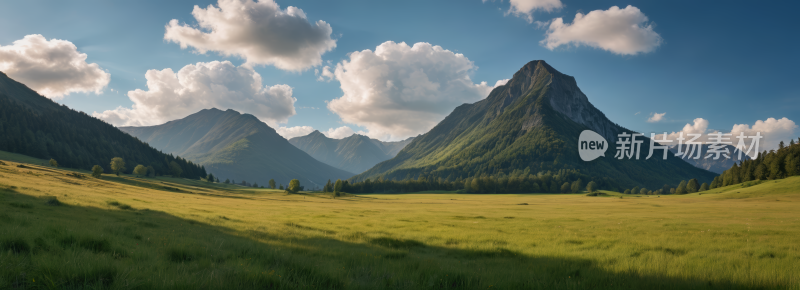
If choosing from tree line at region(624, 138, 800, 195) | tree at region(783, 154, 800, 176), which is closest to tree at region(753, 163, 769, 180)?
tree line at region(624, 138, 800, 195)

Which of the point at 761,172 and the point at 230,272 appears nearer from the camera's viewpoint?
the point at 230,272

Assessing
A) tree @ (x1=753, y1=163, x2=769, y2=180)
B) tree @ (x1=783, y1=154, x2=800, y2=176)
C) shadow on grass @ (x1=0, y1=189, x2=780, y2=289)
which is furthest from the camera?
tree @ (x1=753, y1=163, x2=769, y2=180)

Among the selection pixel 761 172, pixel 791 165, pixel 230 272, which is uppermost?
pixel 791 165

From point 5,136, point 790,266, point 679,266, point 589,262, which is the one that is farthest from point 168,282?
point 5,136

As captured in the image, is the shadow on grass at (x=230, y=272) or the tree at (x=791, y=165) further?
the tree at (x=791, y=165)

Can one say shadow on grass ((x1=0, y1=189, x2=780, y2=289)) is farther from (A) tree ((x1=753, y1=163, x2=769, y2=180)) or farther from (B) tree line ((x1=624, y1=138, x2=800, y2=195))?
(A) tree ((x1=753, y1=163, x2=769, y2=180))

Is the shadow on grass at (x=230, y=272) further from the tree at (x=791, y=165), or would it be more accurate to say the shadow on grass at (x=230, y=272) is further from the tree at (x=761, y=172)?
the tree at (x=761, y=172)

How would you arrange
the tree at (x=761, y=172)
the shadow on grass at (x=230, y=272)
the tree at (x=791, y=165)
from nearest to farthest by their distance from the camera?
the shadow on grass at (x=230, y=272) → the tree at (x=791, y=165) → the tree at (x=761, y=172)

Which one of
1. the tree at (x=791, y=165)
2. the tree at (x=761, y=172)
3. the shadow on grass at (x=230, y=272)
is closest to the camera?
the shadow on grass at (x=230, y=272)

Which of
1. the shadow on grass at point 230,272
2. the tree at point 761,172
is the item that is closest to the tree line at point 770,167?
the tree at point 761,172

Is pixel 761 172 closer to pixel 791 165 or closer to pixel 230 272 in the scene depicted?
pixel 791 165

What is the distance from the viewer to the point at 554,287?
6582 millimetres

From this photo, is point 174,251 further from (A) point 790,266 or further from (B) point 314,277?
(A) point 790,266

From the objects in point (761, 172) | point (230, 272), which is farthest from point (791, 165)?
point (230, 272)
